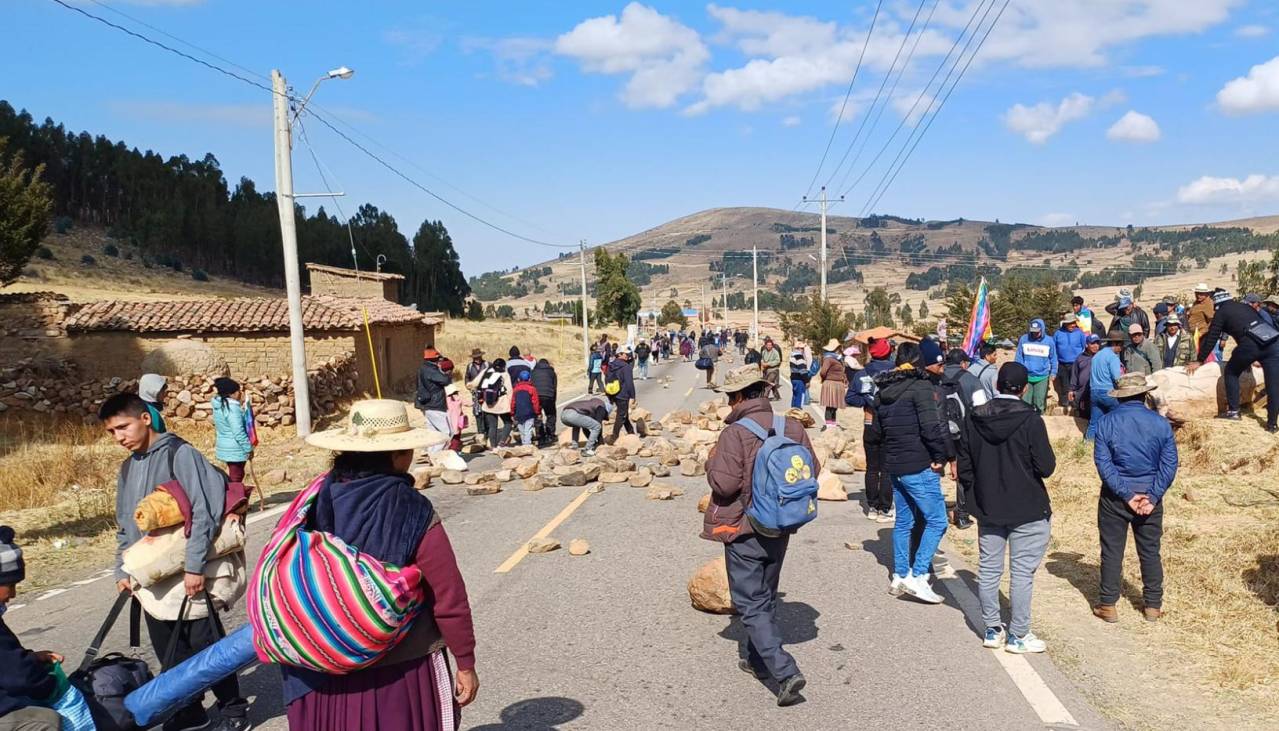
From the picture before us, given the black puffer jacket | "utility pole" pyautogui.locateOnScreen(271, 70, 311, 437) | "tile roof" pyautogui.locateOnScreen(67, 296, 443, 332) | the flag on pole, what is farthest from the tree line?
the black puffer jacket

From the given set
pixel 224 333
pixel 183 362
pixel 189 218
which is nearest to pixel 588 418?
pixel 183 362

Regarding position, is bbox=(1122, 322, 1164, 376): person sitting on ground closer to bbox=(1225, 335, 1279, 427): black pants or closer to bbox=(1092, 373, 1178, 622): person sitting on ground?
bbox=(1225, 335, 1279, 427): black pants

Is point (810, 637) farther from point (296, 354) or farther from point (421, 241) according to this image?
point (421, 241)

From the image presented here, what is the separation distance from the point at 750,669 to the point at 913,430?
8.11 feet

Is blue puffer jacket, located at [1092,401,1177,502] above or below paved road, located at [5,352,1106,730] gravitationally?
above

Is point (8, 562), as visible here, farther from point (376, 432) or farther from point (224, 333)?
point (224, 333)

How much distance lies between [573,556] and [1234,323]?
8.66 meters

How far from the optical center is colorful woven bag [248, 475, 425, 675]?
2.87 metres

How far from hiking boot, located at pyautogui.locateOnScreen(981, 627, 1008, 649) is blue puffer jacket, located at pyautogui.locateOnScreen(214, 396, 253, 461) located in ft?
27.7

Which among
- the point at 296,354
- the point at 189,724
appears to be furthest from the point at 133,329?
the point at 189,724

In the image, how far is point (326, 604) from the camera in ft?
9.39

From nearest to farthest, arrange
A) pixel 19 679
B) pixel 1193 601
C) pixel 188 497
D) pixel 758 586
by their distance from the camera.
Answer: pixel 19 679 → pixel 188 497 → pixel 758 586 → pixel 1193 601

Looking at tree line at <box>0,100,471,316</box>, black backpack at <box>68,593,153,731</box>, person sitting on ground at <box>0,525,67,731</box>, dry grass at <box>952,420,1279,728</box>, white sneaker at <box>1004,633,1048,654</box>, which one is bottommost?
dry grass at <box>952,420,1279,728</box>

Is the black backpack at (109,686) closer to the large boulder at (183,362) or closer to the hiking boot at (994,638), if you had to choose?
the hiking boot at (994,638)
